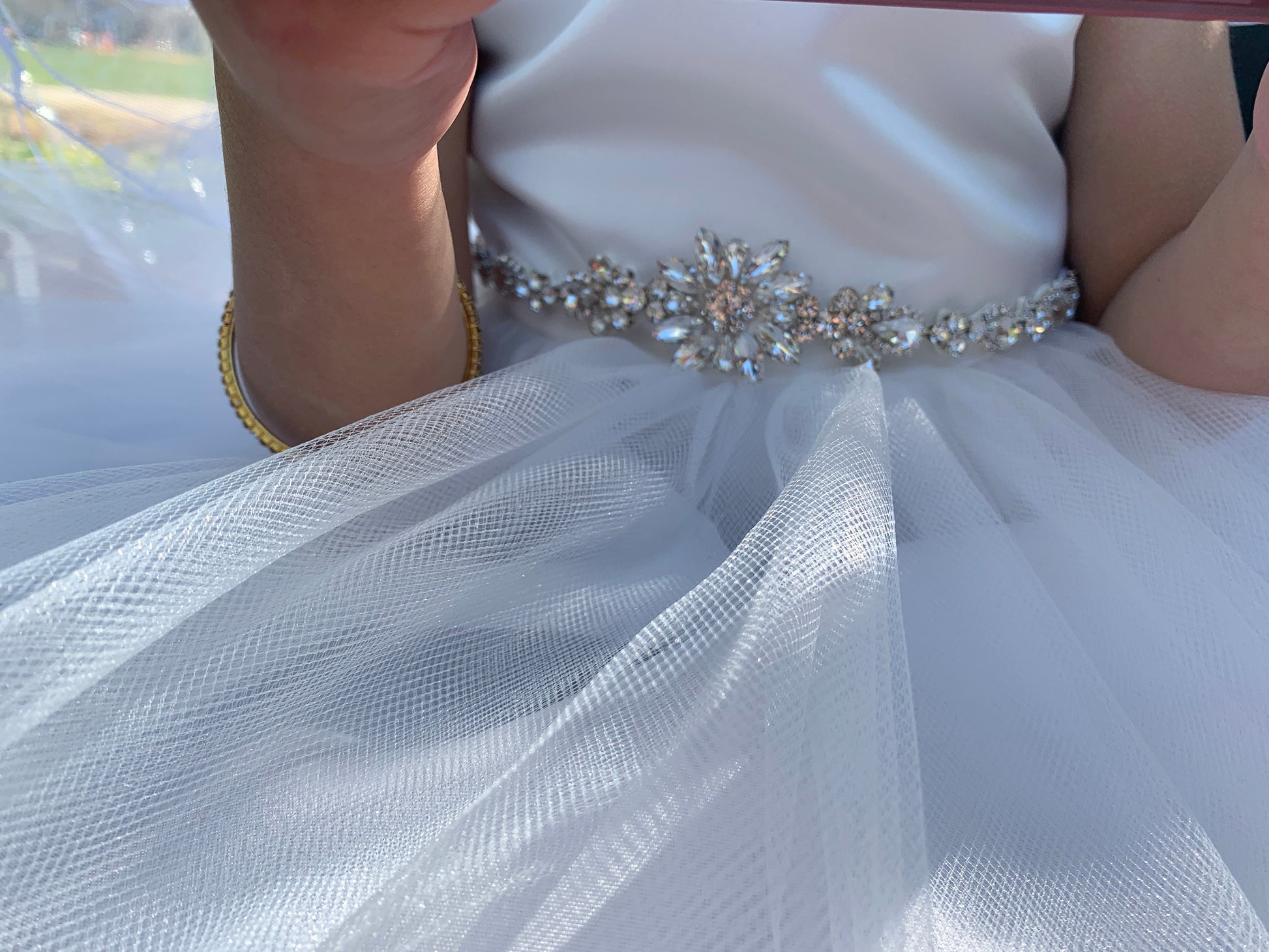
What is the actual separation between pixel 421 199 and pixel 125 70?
17.1 inches

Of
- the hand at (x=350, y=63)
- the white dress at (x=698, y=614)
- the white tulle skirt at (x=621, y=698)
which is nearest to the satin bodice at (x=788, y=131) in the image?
the white dress at (x=698, y=614)

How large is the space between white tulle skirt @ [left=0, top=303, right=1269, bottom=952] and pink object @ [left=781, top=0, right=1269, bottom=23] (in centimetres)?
18

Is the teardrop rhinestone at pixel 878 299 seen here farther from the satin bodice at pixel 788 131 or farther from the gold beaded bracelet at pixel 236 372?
the gold beaded bracelet at pixel 236 372

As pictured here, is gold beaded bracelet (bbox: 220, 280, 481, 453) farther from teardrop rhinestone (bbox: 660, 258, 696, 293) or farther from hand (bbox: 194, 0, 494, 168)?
hand (bbox: 194, 0, 494, 168)

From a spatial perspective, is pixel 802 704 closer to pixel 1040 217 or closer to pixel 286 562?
pixel 286 562

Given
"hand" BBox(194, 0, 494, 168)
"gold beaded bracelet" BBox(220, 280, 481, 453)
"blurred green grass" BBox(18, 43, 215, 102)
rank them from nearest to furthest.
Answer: "hand" BBox(194, 0, 494, 168), "gold beaded bracelet" BBox(220, 280, 481, 453), "blurred green grass" BBox(18, 43, 215, 102)

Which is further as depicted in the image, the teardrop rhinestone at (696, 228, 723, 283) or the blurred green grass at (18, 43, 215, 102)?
the blurred green grass at (18, 43, 215, 102)

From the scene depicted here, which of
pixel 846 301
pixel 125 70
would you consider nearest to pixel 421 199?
pixel 846 301

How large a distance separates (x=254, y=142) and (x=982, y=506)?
38cm

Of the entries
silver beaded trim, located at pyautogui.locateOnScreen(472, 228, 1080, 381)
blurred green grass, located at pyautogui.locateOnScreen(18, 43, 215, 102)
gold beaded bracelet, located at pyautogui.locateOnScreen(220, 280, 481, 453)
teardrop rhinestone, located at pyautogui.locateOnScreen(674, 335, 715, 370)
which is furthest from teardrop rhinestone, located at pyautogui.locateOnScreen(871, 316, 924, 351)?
blurred green grass, located at pyautogui.locateOnScreen(18, 43, 215, 102)

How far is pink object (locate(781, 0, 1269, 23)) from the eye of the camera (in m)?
0.31

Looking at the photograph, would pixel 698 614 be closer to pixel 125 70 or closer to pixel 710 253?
pixel 710 253

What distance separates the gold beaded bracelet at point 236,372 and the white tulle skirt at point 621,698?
0.18 ft

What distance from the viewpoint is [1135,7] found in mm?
318
